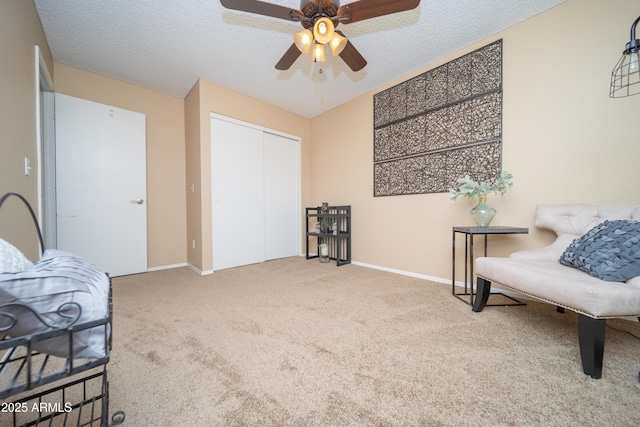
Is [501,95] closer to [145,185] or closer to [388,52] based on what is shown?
[388,52]

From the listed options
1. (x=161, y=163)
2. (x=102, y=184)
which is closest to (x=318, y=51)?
(x=161, y=163)

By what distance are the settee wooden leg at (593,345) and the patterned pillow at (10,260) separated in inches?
80.8

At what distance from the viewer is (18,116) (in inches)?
59.2

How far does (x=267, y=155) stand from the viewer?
3678 millimetres

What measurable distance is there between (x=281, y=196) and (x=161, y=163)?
175 cm

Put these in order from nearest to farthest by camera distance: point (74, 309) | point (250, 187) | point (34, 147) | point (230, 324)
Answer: point (74, 309)
point (230, 324)
point (34, 147)
point (250, 187)

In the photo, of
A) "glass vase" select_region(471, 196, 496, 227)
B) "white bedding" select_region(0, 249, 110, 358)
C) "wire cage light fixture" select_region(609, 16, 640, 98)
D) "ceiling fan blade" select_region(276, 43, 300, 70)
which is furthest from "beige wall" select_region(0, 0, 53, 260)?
"wire cage light fixture" select_region(609, 16, 640, 98)

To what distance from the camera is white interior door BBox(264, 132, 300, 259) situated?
371 centimetres

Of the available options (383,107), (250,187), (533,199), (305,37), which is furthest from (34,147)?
(533,199)

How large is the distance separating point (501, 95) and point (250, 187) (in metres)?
3.10

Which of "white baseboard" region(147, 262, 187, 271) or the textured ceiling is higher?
the textured ceiling

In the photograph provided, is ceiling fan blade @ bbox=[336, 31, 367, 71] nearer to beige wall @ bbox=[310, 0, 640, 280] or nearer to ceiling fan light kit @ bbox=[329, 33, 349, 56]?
ceiling fan light kit @ bbox=[329, 33, 349, 56]

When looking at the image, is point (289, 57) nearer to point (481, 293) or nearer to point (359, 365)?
point (359, 365)

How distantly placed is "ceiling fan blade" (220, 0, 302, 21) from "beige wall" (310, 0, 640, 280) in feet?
5.96
